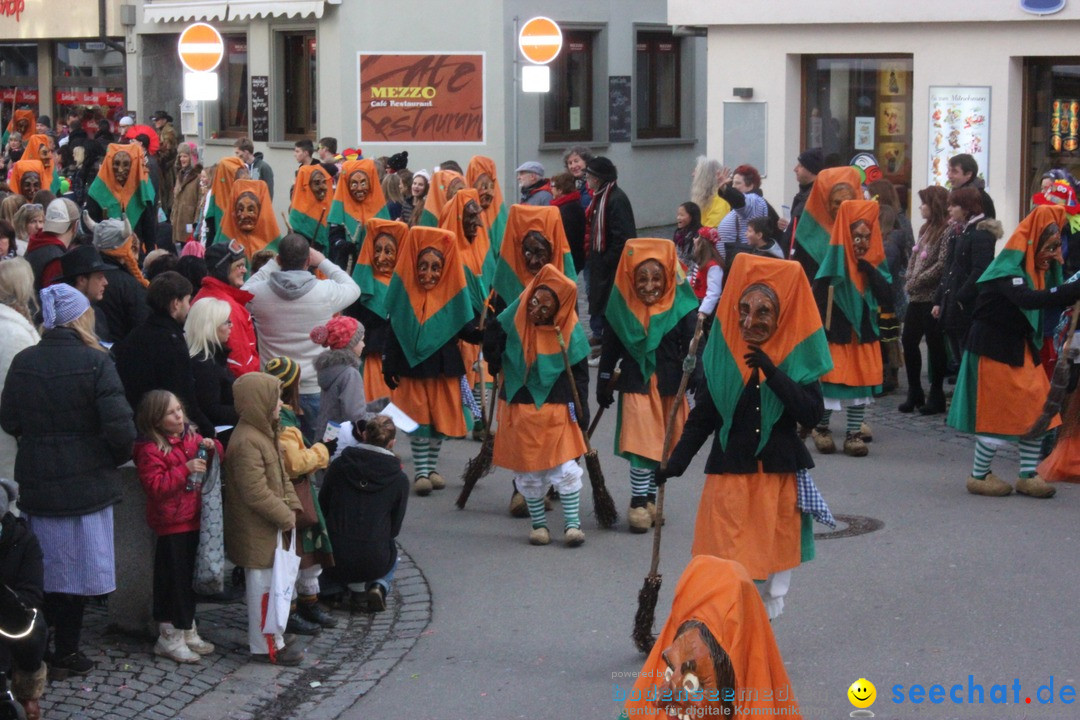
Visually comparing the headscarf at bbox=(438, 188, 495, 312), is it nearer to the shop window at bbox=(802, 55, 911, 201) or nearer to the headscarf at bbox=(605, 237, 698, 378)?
the headscarf at bbox=(605, 237, 698, 378)

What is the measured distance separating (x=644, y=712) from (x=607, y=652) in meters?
2.64

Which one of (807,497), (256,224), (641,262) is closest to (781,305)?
(807,497)

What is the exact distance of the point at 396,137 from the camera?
23.6m

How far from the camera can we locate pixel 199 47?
55.6ft

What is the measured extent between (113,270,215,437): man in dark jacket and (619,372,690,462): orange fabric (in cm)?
270

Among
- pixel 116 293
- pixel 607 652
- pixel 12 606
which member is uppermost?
pixel 116 293

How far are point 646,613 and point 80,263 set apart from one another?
3376mm

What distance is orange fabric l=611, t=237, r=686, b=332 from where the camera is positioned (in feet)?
29.3

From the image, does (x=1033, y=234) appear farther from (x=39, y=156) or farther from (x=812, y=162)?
(x=39, y=156)

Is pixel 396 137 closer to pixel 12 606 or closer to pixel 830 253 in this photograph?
pixel 830 253

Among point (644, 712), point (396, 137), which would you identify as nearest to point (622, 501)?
point (644, 712)

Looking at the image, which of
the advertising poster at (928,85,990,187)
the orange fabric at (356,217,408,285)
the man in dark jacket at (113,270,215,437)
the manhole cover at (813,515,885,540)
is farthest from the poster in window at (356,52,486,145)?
the man in dark jacket at (113,270,215,437)

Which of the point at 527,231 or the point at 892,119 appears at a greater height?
the point at 892,119

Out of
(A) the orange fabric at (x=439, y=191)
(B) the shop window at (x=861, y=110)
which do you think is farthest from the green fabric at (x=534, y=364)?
(B) the shop window at (x=861, y=110)
